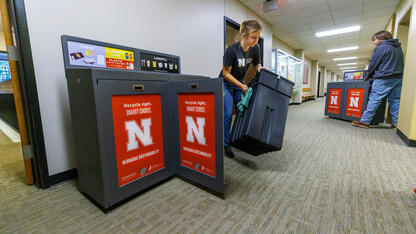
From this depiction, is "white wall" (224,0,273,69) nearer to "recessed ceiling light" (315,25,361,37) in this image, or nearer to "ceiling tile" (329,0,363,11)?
"ceiling tile" (329,0,363,11)

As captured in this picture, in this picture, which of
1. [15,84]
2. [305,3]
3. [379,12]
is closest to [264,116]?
[15,84]

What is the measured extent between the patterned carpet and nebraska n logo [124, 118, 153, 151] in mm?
339

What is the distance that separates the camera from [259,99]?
48.9 inches

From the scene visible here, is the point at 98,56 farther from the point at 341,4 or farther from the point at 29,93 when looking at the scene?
the point at 341,4

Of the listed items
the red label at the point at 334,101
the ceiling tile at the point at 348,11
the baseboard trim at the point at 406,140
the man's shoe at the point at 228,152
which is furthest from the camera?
the ceiling tile at the point at 348,11

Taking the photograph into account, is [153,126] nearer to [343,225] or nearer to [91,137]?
[91,137]

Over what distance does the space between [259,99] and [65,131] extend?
1.46 meters

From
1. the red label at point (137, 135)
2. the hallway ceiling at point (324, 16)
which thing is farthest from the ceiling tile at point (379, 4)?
the red label at point (137, 135)

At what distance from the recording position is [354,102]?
334cm

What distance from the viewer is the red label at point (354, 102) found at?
3240 millimetres

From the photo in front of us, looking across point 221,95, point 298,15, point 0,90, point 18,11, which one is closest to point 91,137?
point 221,95

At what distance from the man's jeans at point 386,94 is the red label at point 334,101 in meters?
0.83

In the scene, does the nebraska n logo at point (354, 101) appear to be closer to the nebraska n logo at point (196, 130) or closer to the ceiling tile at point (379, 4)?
the ceiling tile at point (379, 4)

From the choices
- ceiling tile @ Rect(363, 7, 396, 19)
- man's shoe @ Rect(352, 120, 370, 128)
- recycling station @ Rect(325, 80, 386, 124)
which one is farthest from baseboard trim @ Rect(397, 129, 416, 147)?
ceiling tile @ Rect(363, 7, 396, 19)
